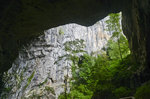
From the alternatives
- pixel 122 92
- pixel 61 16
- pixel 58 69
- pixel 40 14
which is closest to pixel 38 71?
pixel 58 69

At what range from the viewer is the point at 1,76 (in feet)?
42.5

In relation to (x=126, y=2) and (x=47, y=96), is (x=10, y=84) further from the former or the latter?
(x=126, y=2)

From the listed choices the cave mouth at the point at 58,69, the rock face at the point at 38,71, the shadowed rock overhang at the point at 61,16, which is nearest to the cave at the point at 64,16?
the shadowed rock overhang at the point at 61,16

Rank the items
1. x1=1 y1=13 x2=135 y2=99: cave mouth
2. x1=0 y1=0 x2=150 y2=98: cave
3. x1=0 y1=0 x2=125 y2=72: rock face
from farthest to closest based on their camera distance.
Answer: x1=1 y1=13 x2=135 y2=99: cave mouth, x1=0 y1=0 x2=125 y2=72: rock face, x1=0 y1=0 x2=150 y2=98: cave

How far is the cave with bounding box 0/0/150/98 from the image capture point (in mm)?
7055

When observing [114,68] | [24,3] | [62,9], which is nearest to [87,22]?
[62,9]

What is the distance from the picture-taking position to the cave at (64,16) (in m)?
7.05

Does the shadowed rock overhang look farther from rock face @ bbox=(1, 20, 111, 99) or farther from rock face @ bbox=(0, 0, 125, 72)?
rock face @ bbox=(1, 20, 111, 99)

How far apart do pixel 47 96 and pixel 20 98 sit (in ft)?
9.08

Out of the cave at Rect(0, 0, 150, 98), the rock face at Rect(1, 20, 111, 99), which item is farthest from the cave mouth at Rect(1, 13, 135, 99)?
the cave at Rect(0, 0, 150, 98)

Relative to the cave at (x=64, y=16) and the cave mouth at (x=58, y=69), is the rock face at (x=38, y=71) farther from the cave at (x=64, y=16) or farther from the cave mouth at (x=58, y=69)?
the cave at (x=64, y=16)

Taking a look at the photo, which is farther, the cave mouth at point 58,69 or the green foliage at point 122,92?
the cave mouth at point 58,69

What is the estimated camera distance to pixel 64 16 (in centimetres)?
946

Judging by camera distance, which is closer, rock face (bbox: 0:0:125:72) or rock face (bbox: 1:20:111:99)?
rock face (bbox: 0:0:125:72)
